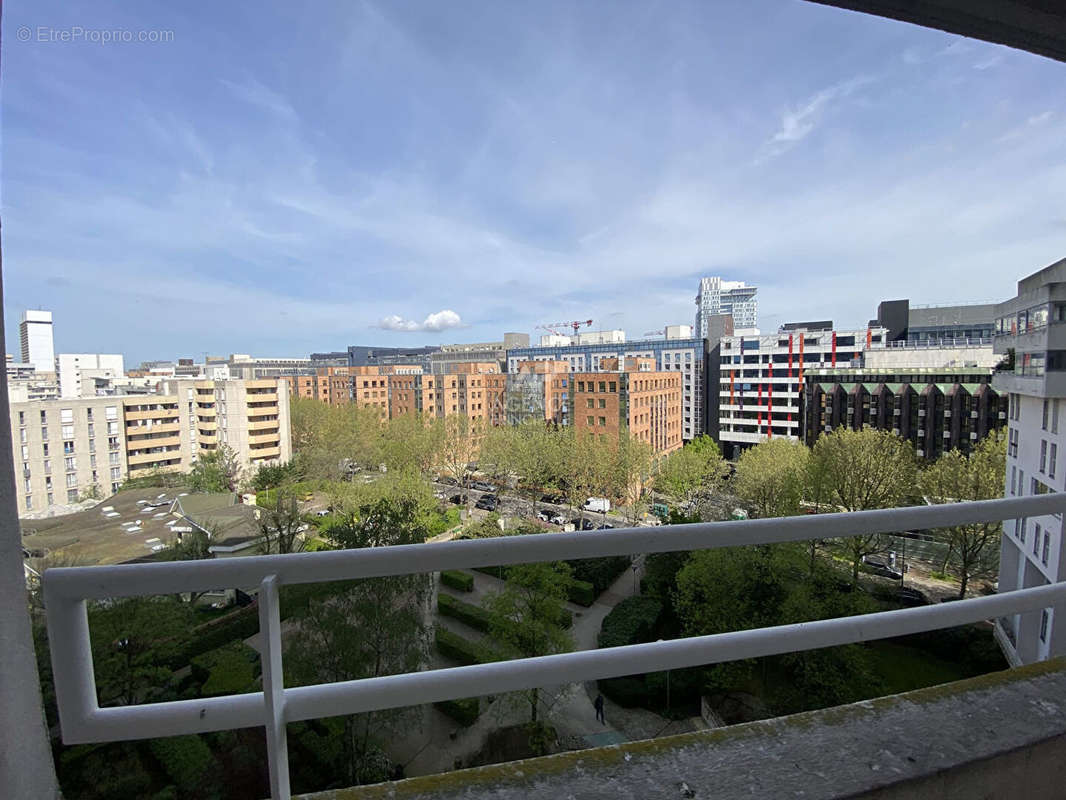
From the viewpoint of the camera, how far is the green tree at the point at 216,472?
18.2 meters

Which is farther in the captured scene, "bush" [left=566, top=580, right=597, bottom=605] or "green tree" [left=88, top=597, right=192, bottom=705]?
"bush" [left=566, top=580, right=597, bottom=605]

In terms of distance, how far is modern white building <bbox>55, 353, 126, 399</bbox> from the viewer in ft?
85.5

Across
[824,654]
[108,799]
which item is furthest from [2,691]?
[824,654]

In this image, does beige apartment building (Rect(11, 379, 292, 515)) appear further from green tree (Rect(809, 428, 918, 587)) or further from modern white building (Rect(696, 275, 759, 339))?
modern white building (Rect(696, 275, 759, 339))

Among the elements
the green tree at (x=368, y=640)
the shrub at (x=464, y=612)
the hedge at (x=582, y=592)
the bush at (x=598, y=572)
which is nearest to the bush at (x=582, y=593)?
the hedge at (x=582, y=592)

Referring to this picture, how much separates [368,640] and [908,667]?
7.25m

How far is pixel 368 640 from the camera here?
4805 mm

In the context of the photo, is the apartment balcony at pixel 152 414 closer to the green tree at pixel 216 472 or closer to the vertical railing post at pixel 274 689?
the green tree at pixel 216 472

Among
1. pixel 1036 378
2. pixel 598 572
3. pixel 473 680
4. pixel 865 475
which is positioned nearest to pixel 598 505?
pixel 865 475

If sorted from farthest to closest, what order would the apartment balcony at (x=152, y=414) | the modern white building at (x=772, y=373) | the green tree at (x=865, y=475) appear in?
1. the modern white building at (x=772, y=373)
2. the apartment balcony at (x=152, y=414)
3. the green tree at (x=865, y=475)

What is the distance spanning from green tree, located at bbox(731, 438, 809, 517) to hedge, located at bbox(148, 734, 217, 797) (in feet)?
37.0

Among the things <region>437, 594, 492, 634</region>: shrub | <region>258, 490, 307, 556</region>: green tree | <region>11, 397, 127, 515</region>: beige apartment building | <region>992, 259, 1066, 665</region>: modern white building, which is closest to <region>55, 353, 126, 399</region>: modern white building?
<region>11, 397, 127, 515</region>: beige apartment building

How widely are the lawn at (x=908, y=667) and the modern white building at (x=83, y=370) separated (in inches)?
1136

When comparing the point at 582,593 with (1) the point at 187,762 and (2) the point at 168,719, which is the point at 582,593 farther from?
(2) the point at 168,719
